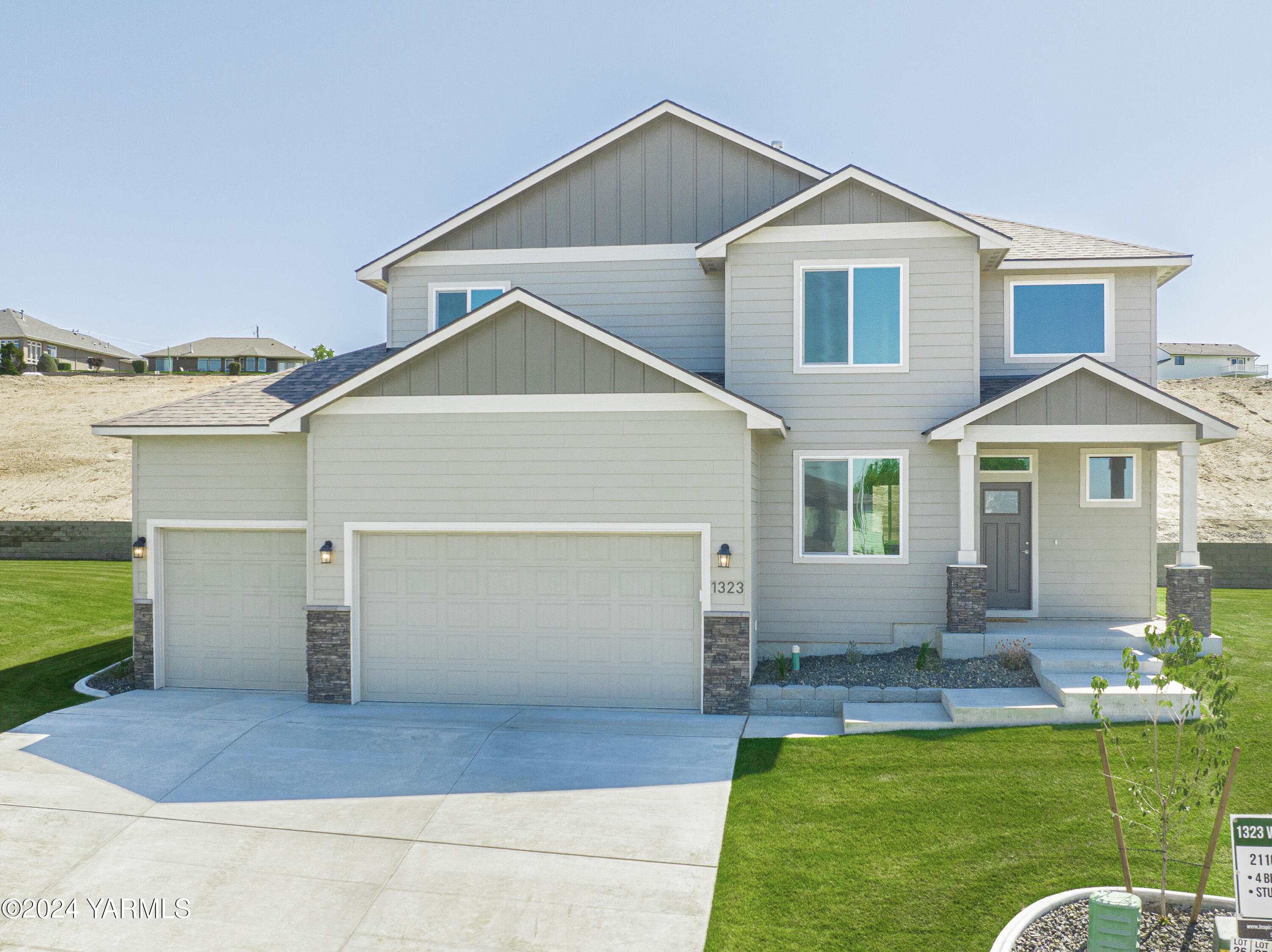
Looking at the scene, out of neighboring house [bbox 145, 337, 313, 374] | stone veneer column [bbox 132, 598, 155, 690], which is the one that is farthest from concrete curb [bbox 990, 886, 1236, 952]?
neighboring house [bbox 145, 337, 313, 374]

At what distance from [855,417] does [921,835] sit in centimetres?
627

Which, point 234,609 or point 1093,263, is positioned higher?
point 1093,263

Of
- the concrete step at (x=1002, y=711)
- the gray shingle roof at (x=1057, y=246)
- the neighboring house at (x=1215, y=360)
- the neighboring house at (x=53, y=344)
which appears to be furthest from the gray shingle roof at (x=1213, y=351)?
the neighboring house at (x=53, y=344)

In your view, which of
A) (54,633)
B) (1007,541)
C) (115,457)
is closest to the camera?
(1007,541)

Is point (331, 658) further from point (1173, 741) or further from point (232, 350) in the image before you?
point (232, 350)

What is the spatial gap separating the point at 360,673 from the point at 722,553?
4.88m

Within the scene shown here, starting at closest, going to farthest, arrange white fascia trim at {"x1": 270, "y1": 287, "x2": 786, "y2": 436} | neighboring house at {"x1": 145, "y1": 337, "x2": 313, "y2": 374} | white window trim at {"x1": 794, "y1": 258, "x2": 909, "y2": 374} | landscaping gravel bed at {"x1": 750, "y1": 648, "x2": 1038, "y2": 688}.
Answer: white fascia trim at {"x1": 270, "y1": 287, "x2": 786, "y2": 436} < landscaping gravel bed at {"x1": 750, "y1": 648, "x2": 1038, "y2": 688} < white window trim at {"x1": 794, "y1": 258, "x2": 909, "y2": 374} < neighboring house at {"x1": 145, "y1": 337, "x2": 313, "y2": 374}

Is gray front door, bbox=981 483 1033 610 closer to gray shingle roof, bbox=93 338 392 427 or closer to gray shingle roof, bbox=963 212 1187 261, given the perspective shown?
gray shingle roof, bbox=963 212 1187 261

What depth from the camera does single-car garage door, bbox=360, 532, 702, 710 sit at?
10.0 meters

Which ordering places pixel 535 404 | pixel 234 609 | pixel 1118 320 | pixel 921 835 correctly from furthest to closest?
pixel 1118 320 < pixel 234 609 < pixel 535 404 < pixel 921 835

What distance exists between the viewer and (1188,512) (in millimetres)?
10797

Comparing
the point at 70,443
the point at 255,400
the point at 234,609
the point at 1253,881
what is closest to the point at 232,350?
the point at 70,443

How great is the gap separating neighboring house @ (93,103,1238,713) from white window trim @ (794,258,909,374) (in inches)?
1.3

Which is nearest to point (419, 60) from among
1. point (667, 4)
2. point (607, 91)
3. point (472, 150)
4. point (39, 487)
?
point (472, 150)
